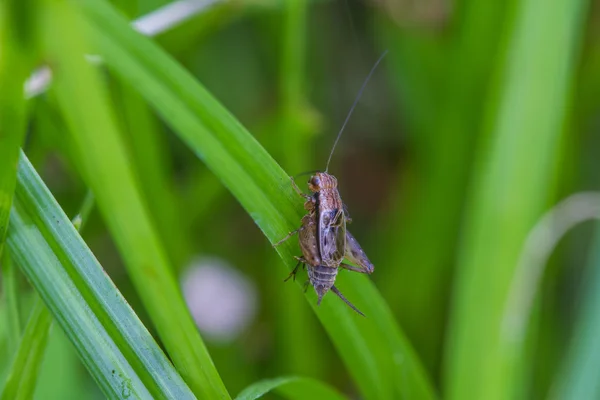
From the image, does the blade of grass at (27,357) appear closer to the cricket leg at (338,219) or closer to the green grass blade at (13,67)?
the green grass blade at (13,67)

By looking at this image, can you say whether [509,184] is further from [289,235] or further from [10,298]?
[10,298]

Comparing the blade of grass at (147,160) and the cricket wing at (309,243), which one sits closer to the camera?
the cricket wing at (309,243)

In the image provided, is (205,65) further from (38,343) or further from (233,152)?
(38,343)

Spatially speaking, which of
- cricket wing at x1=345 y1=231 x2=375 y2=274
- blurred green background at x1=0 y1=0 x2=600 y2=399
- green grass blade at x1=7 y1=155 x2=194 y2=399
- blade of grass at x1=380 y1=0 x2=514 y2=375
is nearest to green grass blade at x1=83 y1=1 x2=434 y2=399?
blurred green background at x1=0 y1=0 x2=600 y2=399

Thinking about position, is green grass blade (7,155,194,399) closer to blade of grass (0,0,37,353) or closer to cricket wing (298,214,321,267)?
blade of grass (0,0,37,353)

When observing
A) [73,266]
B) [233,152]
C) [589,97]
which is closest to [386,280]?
[589,97]

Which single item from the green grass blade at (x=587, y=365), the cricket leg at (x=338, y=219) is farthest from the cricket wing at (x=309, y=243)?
the green grass blade at (x=587, y=365)
